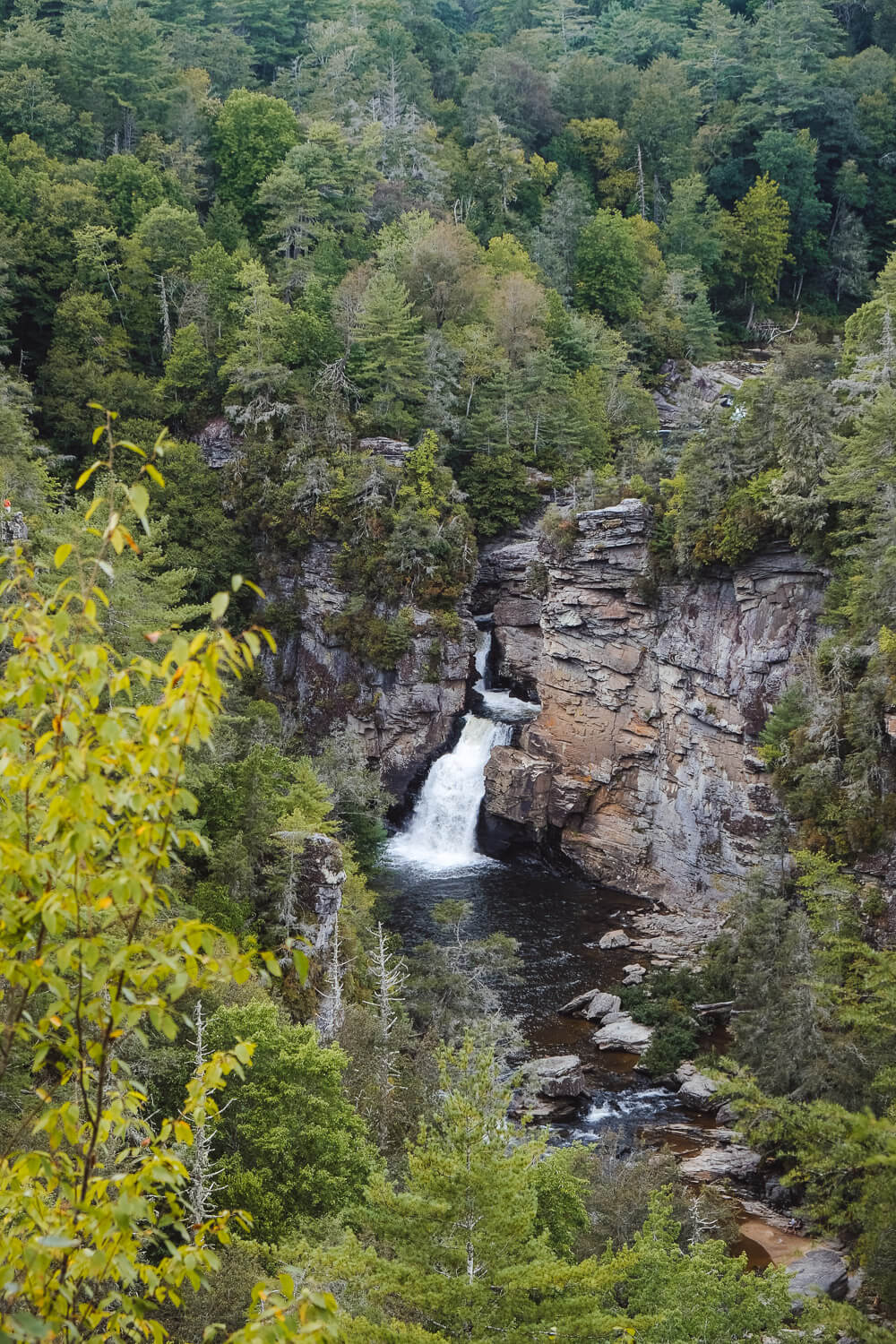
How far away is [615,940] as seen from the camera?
117ft

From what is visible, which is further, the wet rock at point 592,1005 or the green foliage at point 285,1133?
the wet rock at point 592,1005

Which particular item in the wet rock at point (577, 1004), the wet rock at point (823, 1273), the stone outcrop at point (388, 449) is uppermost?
the stone outcrop at point (388, 449)

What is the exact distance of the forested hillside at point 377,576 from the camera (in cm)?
565

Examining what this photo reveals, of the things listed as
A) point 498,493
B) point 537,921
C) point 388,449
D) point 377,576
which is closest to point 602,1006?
point 537,921

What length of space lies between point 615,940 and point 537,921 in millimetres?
2613

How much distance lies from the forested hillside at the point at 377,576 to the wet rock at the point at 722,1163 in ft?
2.39

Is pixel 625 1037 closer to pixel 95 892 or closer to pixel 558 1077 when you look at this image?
pixel 558 1077

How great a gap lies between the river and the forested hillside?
34.0 inches

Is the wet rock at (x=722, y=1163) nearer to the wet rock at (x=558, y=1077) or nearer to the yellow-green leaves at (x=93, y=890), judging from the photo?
the wet rock at (x=558, y=1077)

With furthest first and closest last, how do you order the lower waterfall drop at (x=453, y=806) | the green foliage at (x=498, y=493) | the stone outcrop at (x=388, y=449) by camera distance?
the green foliage at (x=498, y=493), the stone outcrop at (x=388, y=449), the lower waterfall drop at (x=453, y=806)

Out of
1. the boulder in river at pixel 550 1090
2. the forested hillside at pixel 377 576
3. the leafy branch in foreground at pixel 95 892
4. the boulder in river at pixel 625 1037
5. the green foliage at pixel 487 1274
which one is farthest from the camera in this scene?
the boulder in river at pixel 625 1037

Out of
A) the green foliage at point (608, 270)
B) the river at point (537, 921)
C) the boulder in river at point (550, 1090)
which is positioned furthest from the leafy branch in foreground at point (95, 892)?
the green foliage at point (608, 270)

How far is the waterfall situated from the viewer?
138ft

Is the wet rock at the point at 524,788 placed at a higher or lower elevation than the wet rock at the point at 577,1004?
higher
